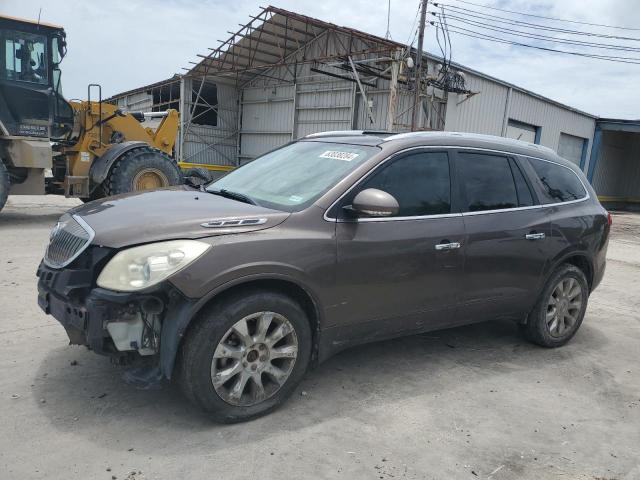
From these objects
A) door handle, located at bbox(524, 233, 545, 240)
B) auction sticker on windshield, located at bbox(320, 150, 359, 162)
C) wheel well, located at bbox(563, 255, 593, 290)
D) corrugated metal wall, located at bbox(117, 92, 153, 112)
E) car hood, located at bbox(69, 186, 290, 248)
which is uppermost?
corrugated metal wall, located at bbox(117, 92, 153, 112)

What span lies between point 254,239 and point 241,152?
22.3 metres

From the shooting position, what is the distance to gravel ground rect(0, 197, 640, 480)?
2.64m

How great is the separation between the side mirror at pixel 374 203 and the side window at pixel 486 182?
0.95 meters

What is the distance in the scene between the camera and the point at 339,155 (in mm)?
3717

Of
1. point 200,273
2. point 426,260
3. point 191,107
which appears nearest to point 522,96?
point 191,107

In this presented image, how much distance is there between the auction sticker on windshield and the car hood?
29.2 inches

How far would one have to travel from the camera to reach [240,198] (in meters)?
3.54

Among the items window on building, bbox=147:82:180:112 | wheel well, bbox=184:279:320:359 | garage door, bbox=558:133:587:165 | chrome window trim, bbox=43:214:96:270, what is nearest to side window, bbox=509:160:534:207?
wheel well, bbox=184:279:320:359

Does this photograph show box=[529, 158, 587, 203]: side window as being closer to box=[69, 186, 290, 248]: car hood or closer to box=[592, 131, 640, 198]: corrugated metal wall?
box=[69, 186, 290, 248]: car hood

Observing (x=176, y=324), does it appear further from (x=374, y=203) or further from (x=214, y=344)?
(x=374, y=203)

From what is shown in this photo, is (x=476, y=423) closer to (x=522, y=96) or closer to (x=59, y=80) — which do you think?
(x=59, y=80)

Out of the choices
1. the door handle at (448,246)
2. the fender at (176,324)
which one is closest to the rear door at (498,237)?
the door handle at (448,246)

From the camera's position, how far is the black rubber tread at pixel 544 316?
446 cm

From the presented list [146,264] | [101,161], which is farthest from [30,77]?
[146,264]
